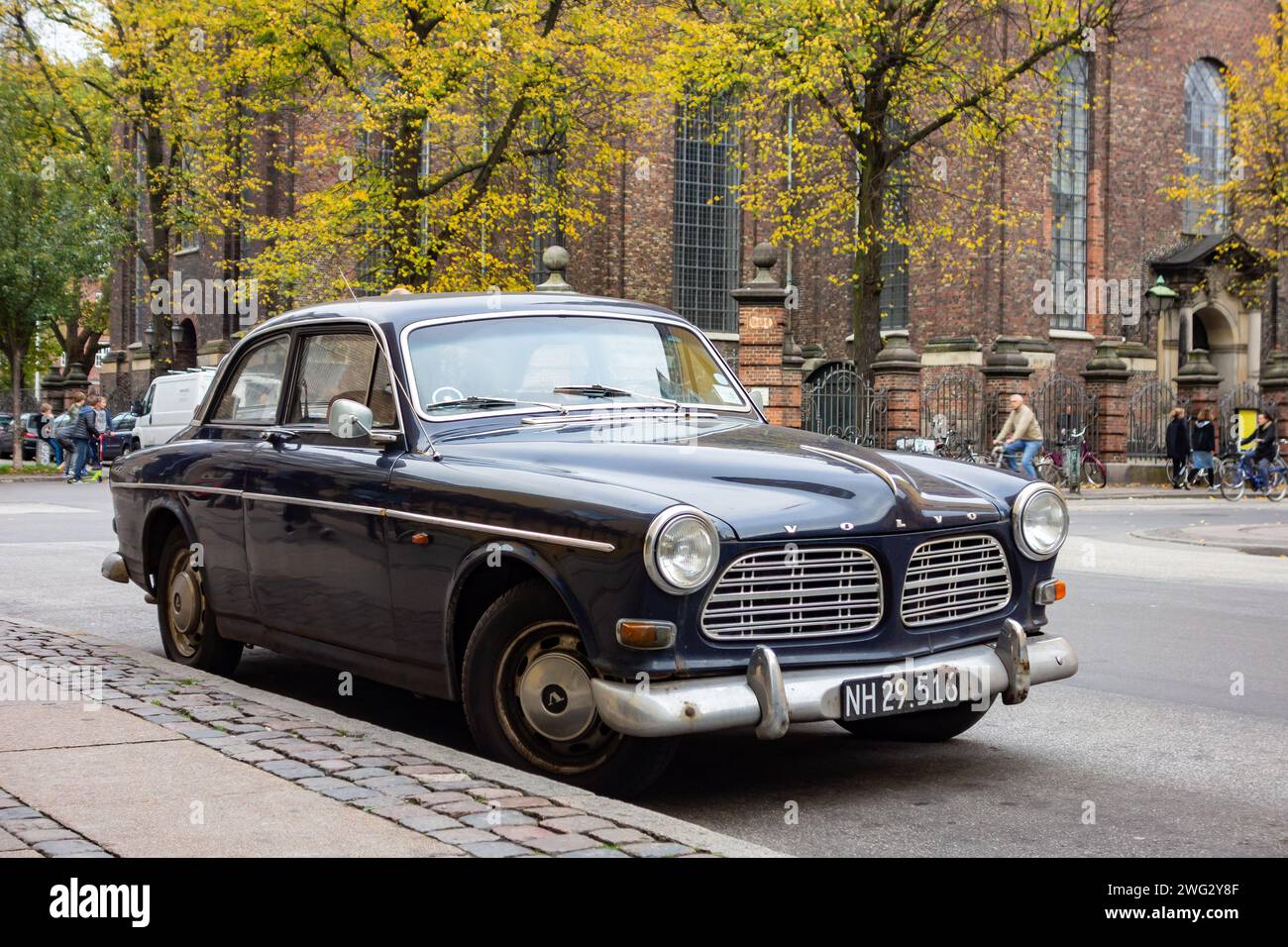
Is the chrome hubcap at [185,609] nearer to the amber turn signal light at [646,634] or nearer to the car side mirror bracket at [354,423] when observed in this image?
the car side mirror bracket at [354,423]

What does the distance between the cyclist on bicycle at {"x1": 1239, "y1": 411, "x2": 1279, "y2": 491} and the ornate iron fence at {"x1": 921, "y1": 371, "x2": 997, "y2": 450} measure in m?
5.44

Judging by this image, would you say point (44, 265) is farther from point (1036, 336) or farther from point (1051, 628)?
point (1051, 628)

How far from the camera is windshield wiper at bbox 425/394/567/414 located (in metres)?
6.16

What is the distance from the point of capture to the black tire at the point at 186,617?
24.5 feet

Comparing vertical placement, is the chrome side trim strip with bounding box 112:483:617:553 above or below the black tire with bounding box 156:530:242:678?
above

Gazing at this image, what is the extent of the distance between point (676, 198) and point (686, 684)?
121ft

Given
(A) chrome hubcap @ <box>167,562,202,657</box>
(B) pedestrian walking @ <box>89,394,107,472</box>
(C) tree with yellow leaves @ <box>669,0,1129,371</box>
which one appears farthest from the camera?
(B) pedestrian walking @ <box>89,394,107,472</box>

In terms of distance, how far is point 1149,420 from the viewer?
1465 inches

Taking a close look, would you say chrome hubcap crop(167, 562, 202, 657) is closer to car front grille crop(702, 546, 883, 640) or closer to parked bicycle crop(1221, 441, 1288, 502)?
car front grille crop(702, 546, 883, 640)

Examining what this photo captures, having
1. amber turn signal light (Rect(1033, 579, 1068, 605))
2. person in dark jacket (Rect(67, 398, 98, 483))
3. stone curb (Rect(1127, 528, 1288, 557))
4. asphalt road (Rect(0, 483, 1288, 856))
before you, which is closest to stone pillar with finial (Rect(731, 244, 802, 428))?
stone curb (Rect(1127, 528, 1288, 557))

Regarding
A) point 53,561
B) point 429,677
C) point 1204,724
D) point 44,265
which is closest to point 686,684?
point 429,677

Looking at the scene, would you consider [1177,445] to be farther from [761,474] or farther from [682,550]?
[682,550]
